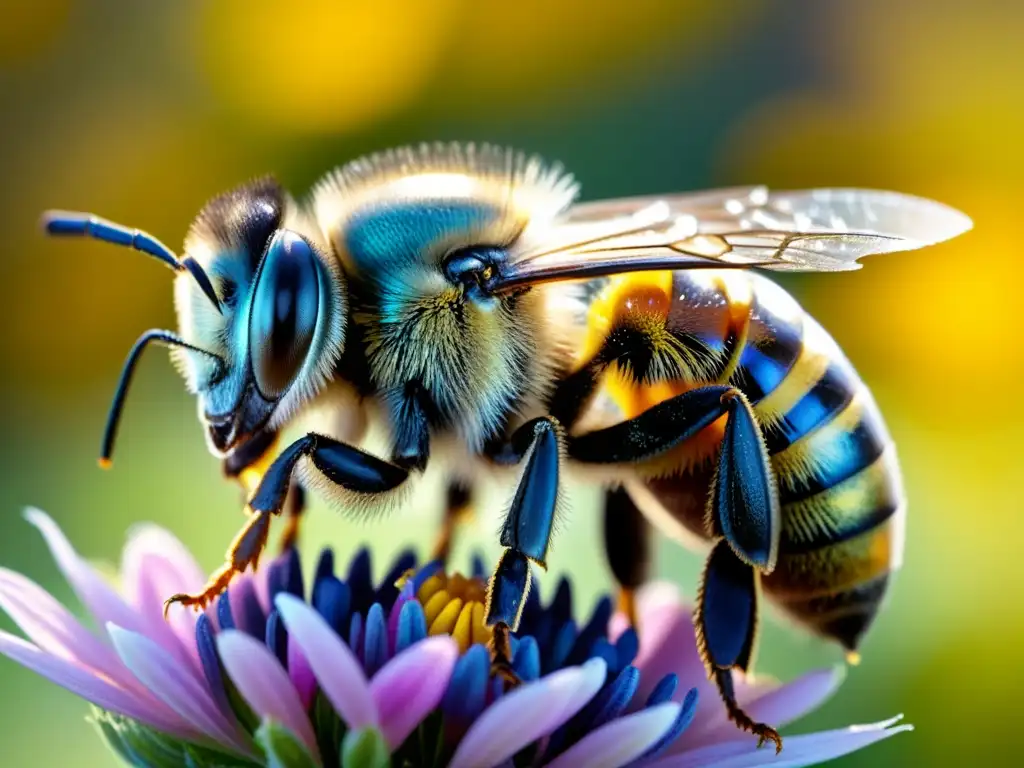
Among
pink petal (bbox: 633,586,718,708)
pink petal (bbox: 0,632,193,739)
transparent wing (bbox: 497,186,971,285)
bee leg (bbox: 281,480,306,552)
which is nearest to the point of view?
pink petal (bbox: 0,632,193,739)

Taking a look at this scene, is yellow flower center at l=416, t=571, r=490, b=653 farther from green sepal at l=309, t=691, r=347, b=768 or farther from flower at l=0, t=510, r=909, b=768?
green sepal at l=309, t=691, r=347, b=768

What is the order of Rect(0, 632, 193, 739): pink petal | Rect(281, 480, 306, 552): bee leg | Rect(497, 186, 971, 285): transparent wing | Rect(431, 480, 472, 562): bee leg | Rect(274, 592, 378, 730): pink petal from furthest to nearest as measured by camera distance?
1. Rect(431, 480, 472, 562): bee leg
2. Rect(281, 480, 306, 552): bee leg
3. Rect(497, 186, 971, 285): transparent wing
4. Rect(0, 632, 193, 739): pink petal
5. Rect(274, 592, 378, 730): pink petal

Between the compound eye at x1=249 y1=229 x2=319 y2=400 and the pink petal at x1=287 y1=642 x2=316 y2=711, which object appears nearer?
the pink petal at x1=287 y1=642 x2=316 y2=711

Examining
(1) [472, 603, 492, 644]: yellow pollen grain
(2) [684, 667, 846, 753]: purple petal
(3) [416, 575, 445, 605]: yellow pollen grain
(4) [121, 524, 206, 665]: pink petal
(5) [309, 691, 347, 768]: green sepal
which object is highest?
(4) [121, 524, 206, 665]: pink petal

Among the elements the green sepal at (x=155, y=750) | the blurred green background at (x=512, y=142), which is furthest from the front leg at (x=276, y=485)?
the blurred green background at (x=512, y=142)

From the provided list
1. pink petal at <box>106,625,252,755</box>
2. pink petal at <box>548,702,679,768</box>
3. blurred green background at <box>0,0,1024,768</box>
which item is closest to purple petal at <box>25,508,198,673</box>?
pink petal at <box>106,625,252,755</box>

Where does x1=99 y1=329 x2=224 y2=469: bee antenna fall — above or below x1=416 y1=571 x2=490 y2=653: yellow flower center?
above

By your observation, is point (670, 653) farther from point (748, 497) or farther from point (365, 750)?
point (365, 750)
